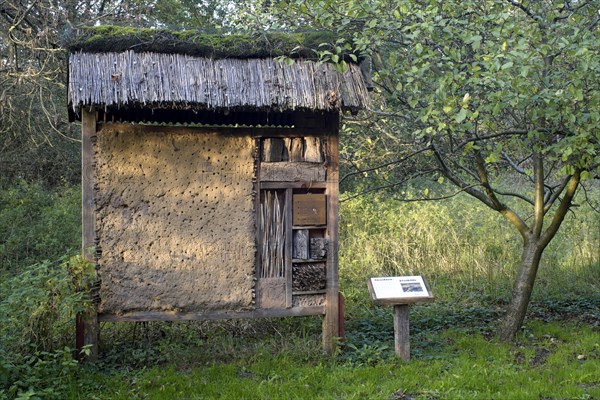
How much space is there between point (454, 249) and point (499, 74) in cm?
559

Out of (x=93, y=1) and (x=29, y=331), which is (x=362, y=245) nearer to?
(x=29, y=331)

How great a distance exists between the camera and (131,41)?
6578 mm

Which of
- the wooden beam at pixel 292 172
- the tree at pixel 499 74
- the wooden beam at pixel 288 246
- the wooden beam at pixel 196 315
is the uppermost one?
the tree at pixel 499 74

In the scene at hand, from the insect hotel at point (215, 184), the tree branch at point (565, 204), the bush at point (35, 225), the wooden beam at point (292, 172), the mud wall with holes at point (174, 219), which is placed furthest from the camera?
the bush at point (35, 225)

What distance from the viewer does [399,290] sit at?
22.2ft

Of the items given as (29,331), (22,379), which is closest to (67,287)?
(29,331)

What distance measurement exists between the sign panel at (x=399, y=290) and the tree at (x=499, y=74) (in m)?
1.22

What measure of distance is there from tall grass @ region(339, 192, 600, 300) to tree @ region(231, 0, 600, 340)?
8.14ft

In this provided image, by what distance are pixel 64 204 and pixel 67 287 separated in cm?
771

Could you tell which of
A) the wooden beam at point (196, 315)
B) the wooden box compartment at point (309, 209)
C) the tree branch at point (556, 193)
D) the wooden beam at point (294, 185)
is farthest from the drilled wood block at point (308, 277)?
the tree branch at point (556, 193)

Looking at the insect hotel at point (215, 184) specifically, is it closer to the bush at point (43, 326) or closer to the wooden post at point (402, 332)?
the bush at point (43, 326)

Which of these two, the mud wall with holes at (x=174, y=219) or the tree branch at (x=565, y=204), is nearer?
the mud wall with holes at (x=174, y=219)

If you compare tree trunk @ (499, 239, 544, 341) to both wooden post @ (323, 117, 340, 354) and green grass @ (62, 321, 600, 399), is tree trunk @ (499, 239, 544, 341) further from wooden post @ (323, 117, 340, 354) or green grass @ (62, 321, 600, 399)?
wooden post @ (323, 117, 340, 354)

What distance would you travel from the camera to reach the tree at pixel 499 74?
5867 millimetres
